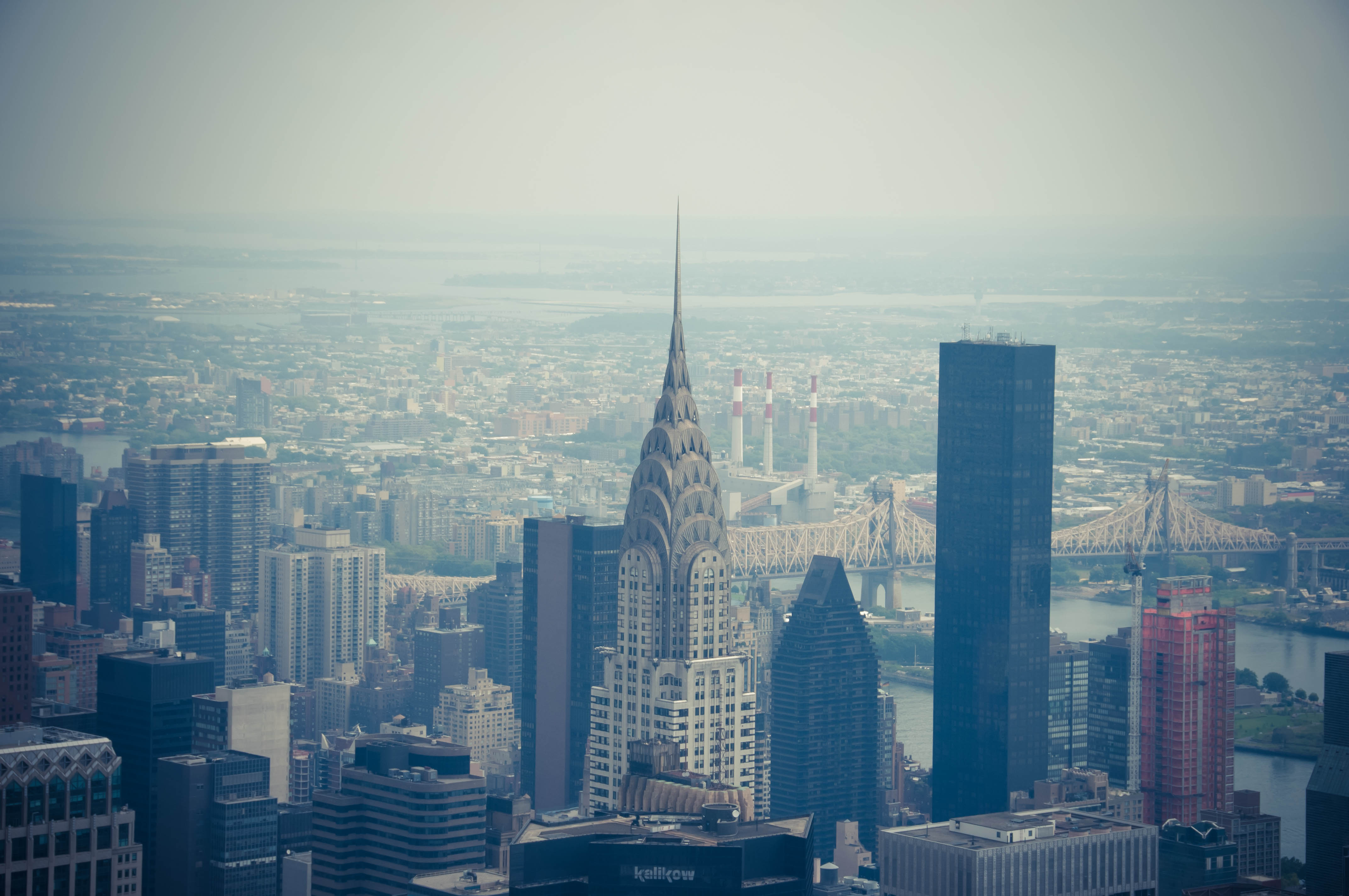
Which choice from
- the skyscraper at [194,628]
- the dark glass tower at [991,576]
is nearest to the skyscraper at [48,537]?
the skyscraper at [194,628]

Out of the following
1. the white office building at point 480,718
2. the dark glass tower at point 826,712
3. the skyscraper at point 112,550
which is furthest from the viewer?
the skyscraper at point 112,550

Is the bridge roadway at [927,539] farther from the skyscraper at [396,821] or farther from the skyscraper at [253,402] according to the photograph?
the skyscraper at [396,821]

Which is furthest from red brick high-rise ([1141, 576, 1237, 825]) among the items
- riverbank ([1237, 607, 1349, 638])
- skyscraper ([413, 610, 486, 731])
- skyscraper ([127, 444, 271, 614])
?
skyscraper ([127, 444, 271, 614])

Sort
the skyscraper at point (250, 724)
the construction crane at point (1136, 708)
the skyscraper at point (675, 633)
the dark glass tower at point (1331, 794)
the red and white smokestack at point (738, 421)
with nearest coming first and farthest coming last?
the dark glass tower at point (1331, 794) → the skyscraper at point (675, 633) → the construction crane at point (1136, 708) → the skyscraper at point (250, 724) → the red and white smokestack at point (738, 421)

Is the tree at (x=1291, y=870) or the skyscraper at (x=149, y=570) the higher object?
the skyscraper at (x=149, y=570)

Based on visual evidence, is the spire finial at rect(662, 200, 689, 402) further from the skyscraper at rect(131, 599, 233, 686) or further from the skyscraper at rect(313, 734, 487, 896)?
the skyscraper at rect(131, 599, 233, 686)

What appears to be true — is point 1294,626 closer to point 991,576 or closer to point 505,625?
point 991,576

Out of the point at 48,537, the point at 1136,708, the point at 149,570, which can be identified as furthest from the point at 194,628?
the point at 1136,708
